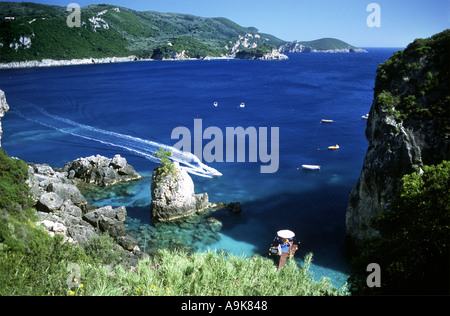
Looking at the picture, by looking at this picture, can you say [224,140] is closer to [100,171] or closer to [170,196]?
[100,171]

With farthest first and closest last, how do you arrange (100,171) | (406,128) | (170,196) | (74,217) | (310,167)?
1. (310,167)
2. (100,171)
3. (170,196)
4. (74,217)
5. (406,128)

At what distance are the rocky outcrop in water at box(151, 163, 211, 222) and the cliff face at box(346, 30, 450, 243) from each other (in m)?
17.7

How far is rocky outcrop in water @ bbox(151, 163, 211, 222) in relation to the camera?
3434cm

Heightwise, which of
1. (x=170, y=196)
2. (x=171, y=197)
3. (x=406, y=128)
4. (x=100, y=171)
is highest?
(x=406, y=128)

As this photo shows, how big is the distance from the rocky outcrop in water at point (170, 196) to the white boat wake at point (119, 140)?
794 centimetres

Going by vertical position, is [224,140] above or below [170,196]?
above

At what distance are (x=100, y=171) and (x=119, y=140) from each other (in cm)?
1824

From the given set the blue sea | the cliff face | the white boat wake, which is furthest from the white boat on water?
the cliff face

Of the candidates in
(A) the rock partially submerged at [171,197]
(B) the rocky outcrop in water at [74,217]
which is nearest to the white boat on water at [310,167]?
(A) the rock partially submerged at [171,197]

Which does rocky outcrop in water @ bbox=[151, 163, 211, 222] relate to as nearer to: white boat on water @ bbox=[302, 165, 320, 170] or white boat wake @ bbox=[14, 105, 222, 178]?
white boat wake @ bbox=[14, 105, 222, 178]

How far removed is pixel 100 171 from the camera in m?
43.8

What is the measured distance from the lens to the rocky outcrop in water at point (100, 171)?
43.7 m

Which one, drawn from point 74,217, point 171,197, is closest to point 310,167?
point 171,197

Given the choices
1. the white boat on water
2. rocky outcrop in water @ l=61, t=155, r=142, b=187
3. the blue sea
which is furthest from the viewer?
the white boat on water
